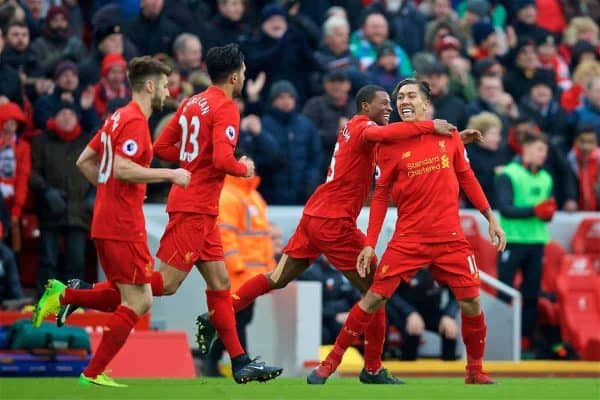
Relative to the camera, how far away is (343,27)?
20969 mm

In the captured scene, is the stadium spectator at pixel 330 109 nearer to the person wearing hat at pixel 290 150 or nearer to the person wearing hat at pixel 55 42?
the person wearing hat at pixel 290 150

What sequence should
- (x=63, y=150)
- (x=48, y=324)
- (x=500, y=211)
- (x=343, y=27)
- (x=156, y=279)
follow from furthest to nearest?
1. (x=343, y=27)
2. (x=500, y=211)
3. (x=63, y=150)
4. (x=48, y=324)
5. (x=156, y=279)

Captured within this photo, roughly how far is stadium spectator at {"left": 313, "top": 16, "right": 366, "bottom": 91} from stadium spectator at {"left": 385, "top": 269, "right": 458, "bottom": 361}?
10.7 ft

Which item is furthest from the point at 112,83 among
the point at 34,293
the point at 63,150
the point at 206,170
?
the point at 206,170

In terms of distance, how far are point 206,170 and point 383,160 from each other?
135cm

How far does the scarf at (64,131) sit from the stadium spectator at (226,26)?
3072 millimetres

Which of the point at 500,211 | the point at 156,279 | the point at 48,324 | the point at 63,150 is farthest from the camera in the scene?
the point at 500,211

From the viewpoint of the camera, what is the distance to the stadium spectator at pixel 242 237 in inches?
673

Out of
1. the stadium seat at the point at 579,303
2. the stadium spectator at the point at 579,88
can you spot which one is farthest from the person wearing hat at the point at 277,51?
the stadium spectator at the point at 579,88

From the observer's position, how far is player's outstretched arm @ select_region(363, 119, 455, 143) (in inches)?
523

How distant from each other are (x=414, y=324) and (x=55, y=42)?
5.07 metres

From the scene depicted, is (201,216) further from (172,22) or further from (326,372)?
(172,22)

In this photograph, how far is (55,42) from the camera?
64.0 feet

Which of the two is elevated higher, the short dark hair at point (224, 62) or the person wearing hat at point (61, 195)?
the short dark hair at point (224, 62)
